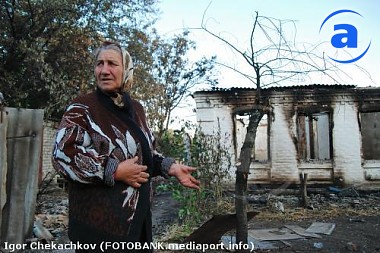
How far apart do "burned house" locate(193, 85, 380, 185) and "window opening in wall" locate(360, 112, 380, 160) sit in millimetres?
3433

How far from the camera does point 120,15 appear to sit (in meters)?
10.6

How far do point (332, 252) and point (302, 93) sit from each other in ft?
23.6

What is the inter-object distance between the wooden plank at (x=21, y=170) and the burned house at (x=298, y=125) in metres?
8.06

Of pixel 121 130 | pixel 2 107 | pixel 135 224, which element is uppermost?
pixel 2 107

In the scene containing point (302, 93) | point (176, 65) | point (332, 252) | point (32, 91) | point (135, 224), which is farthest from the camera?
point (176, 65)

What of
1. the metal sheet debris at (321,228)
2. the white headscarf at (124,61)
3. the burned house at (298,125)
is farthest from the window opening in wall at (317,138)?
→ the white headscarf at (124,61)

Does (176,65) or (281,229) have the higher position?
(176,65)

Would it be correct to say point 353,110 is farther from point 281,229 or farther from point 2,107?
point 2,107

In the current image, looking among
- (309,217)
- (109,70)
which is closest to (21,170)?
(109,70)

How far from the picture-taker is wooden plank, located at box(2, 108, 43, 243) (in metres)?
2.81

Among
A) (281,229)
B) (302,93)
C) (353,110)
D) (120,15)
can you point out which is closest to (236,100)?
(302,93)

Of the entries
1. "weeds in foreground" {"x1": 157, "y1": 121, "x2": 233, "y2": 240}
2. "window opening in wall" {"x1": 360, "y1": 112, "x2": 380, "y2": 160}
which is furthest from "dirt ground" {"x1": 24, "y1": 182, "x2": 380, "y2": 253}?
"window opening in wall" {"x1": 360, "y1": 112, "x2": 380, "y2": 160}

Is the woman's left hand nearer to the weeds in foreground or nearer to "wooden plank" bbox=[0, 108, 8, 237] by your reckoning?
"wooden plank" bbox=[0, 108, 8, 237]

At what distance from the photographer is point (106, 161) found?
1373mm
